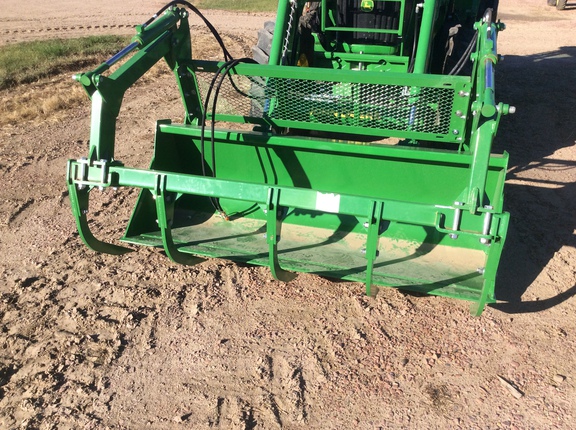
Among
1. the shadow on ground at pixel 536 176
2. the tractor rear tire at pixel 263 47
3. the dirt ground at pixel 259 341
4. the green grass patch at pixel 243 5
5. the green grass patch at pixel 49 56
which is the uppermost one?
the green grass patch at pixel 243 5

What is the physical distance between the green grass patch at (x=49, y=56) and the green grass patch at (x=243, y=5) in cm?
644

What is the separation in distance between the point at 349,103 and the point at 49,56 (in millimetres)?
6887

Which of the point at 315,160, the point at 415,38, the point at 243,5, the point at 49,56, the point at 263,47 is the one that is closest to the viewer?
the point at 315,160

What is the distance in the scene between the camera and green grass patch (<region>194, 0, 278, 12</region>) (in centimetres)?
1589

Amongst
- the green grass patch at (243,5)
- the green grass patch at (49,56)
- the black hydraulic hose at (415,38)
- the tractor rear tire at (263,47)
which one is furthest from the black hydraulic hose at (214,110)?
the green grass patch at (243,5)

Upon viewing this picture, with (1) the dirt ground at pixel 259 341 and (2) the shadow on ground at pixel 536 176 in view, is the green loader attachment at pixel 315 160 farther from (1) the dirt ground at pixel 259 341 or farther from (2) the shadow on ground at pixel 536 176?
(2) the shadow on ground at pixel 536 176

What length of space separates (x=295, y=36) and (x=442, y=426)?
126 inches

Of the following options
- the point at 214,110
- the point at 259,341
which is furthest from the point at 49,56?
the point at 259,341

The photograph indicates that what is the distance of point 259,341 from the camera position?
3047 mm

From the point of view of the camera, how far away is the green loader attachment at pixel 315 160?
9.45 feet

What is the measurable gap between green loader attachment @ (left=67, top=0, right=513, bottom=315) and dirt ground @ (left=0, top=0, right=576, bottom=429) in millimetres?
296

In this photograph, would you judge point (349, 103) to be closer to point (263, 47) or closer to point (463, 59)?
point (463, 59)

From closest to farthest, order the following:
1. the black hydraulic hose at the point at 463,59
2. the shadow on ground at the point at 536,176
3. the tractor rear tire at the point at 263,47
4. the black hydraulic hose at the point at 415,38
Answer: the shadow on ground at the point at 536,176 → the black hydraulic hose at the point at 415,38 → the black hydraulic hose at the point at 463,59 → the tractor rear tire at the point at 263,47

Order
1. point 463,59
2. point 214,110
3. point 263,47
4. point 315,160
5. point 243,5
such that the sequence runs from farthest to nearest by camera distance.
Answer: point 243,5 < point 263,47 < point 463,59 < point 315,160 < point 214,110
